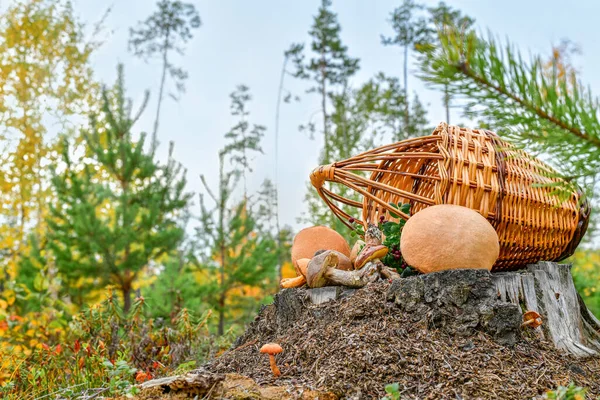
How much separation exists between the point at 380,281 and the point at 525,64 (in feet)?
5.81

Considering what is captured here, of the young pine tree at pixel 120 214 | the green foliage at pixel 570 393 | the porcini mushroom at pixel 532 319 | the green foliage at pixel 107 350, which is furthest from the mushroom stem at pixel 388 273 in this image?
the young pine tree at pixel 120 214

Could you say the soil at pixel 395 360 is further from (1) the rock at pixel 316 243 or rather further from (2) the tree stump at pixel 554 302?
(1) the rock at pixel 316 243

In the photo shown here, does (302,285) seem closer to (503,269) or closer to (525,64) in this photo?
(503,269)

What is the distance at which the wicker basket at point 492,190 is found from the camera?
293 cm

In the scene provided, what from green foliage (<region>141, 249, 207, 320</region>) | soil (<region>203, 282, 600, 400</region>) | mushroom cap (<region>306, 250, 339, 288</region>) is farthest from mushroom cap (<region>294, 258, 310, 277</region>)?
green foliage (<region>141, 249, 207, 320</region>)

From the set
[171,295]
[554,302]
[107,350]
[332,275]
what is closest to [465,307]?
[332,275]

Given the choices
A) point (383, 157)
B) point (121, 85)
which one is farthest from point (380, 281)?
point (121, 85)

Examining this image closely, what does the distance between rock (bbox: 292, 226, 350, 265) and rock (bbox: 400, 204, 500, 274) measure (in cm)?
98

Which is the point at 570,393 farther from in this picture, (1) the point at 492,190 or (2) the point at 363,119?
(2) the point at 363,119

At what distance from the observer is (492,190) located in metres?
2.96

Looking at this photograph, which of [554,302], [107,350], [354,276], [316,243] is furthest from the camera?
[107,350]

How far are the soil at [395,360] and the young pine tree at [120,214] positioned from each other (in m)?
3.89

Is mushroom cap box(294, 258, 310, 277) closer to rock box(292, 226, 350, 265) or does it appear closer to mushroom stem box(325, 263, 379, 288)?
mushroom stem box(325, 263, 379, 288)

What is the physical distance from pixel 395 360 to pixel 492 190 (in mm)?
1175
